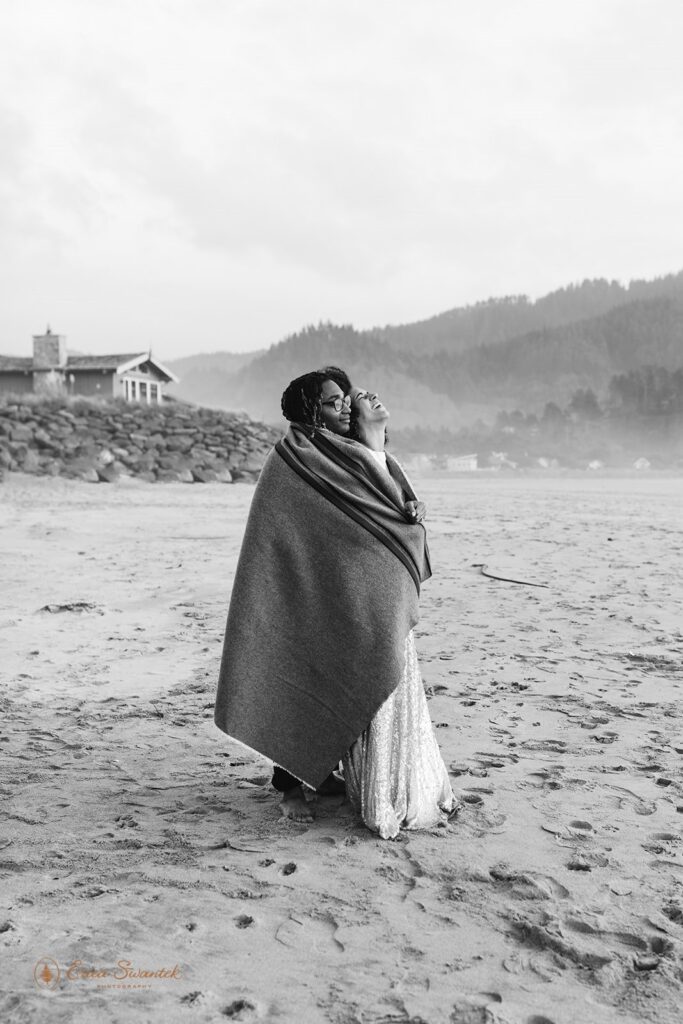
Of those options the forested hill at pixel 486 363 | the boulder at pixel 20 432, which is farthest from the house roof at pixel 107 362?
the forested hill at pixel 486 363

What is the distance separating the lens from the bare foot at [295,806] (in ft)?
12.6

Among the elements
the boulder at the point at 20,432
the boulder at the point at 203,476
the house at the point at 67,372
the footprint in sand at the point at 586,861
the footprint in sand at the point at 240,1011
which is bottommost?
the footprint in sand at the point at 586,861

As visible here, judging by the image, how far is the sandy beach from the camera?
2.62 metres

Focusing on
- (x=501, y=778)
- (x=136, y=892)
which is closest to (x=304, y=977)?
(x=136, y=892)

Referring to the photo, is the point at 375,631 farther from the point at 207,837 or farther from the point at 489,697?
the point at 489,697

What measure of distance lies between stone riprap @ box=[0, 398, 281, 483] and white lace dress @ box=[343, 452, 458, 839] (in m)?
24.2

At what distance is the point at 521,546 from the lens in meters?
13.5

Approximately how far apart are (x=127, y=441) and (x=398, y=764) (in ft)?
97.1

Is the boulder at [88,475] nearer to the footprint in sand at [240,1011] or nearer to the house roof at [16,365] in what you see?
the house roof at [16,365]

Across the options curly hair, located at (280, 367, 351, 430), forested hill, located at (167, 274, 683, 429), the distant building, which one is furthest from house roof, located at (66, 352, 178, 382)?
forested hill, located at (167, 274, 683, 429)

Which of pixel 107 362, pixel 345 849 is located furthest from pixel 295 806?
pixel 107 362

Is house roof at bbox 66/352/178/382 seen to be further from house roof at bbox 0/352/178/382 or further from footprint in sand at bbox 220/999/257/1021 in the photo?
footprint in sand at bbox 220/999/257/1021

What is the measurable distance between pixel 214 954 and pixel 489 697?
3.28 metres

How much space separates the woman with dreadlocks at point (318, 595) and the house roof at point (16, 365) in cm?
3935
